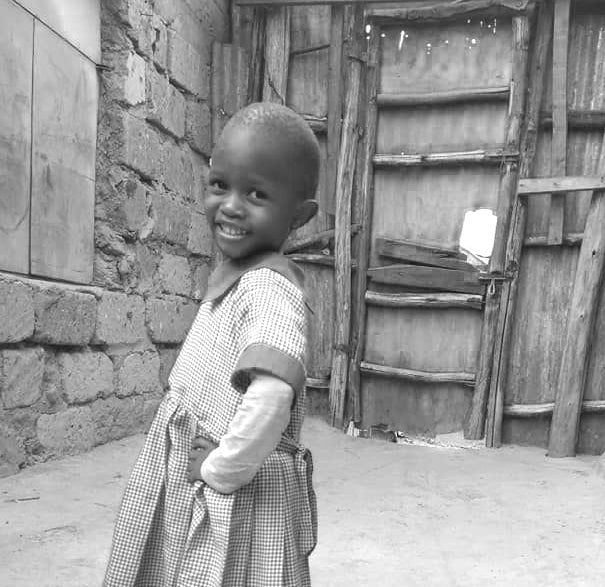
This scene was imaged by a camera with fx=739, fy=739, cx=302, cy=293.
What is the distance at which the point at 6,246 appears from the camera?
3047 mm

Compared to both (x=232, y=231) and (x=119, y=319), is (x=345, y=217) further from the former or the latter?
(x=232, y=231)

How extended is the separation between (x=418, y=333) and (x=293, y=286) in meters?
3.73

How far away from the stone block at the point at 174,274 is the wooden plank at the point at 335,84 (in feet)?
3.88

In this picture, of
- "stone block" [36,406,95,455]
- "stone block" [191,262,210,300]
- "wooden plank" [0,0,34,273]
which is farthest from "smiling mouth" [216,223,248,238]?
"stone block" [191,262,210,300]

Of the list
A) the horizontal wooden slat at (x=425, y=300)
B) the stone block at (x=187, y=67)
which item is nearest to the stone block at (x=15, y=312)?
the stone block at (x=187, y=67)

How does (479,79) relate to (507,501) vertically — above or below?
above

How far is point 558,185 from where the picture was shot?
4.49 meters

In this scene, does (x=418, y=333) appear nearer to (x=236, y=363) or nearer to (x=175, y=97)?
(x=175, y=97)

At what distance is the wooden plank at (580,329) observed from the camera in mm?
4453

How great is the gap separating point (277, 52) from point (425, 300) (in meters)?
1.94

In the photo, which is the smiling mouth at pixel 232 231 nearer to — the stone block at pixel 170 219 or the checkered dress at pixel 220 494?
the checkered dress at pixel 220 494

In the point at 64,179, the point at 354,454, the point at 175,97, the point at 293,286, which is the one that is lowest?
Answer: the point at 354,454

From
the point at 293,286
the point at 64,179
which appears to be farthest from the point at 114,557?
the point at 64,179

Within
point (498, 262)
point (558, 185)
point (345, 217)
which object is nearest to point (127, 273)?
point (345, 217)
